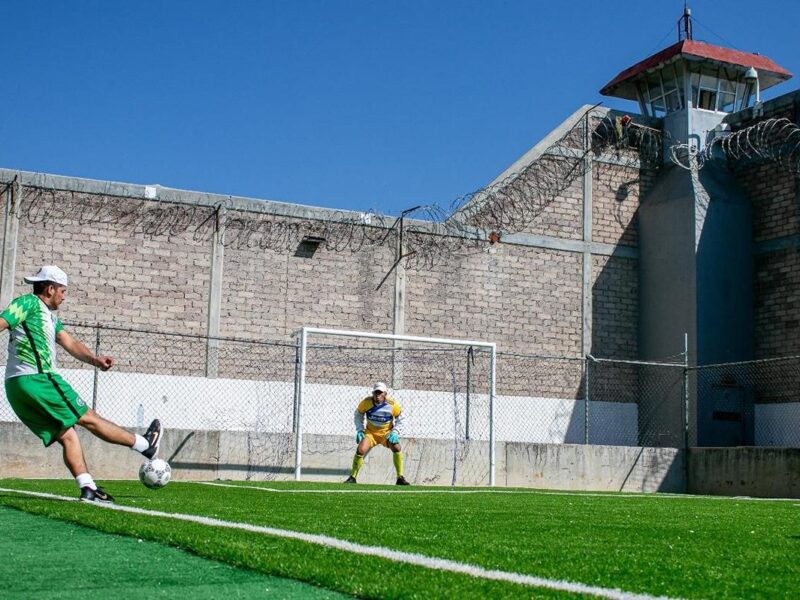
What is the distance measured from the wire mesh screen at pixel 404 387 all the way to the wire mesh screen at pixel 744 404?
4.64 meters

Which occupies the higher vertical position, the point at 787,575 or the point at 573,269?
the point at 573,269

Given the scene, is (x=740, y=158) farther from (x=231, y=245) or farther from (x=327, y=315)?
(x=231, y=245)

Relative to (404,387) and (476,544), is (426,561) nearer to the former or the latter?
(476,544)

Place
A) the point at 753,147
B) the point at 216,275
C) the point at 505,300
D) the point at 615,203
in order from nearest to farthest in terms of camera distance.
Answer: the point at 216,275 → the point at 505,300 → the point at 753,147 → the point at 615,203

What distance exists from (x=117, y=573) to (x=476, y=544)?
2042mm

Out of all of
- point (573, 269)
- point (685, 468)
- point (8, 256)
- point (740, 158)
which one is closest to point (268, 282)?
point (8, 256)

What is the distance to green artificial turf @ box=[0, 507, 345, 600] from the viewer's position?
370cm

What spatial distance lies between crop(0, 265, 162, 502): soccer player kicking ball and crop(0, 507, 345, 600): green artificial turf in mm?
2157

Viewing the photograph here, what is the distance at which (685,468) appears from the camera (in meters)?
19.3

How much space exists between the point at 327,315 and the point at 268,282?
1.33 meters

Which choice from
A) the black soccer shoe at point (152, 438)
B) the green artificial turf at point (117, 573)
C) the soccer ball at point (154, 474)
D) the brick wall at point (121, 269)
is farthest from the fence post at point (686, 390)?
the green artificial turf at point (117, 573)

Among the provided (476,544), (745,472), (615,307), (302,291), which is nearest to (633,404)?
(615,307)

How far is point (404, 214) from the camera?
21781 mm

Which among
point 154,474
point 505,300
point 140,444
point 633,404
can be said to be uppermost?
point 505,300
